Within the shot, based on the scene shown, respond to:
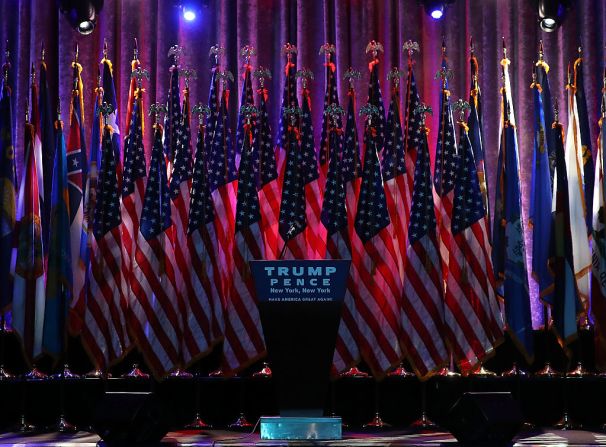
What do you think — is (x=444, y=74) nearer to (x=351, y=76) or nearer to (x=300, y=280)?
(x=351, y=76)

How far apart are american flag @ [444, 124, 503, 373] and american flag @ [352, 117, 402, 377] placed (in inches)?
21.7

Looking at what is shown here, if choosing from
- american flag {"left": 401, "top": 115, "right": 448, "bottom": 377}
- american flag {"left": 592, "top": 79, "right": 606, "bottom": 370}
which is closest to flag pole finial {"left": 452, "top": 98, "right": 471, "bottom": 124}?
american flag {"left": 401, "top": 115, "right": 448, "bottom": 377}

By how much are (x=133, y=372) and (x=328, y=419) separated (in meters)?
3.12

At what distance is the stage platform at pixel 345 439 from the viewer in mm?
7695

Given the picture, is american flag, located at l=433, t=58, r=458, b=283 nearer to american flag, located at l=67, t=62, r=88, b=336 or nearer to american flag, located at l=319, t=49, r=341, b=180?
american flag, located at l=319, t=49, r=341, b=180

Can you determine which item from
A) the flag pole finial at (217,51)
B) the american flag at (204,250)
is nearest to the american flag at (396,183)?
the american flag at (204,250)

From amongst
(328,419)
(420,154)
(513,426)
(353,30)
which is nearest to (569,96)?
(420,154)

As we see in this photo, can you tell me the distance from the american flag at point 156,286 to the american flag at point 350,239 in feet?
5.23

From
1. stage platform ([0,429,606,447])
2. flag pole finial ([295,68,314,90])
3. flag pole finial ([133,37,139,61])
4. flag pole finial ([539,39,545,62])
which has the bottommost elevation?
stage platform ([0,429,606,447])

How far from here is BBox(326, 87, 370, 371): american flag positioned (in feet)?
30.1

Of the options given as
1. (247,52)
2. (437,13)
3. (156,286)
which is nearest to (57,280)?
(156,286)

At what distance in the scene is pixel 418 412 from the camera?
9.67 meters

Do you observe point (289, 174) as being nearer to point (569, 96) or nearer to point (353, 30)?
point (353, 30)

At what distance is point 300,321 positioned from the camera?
7094mm
